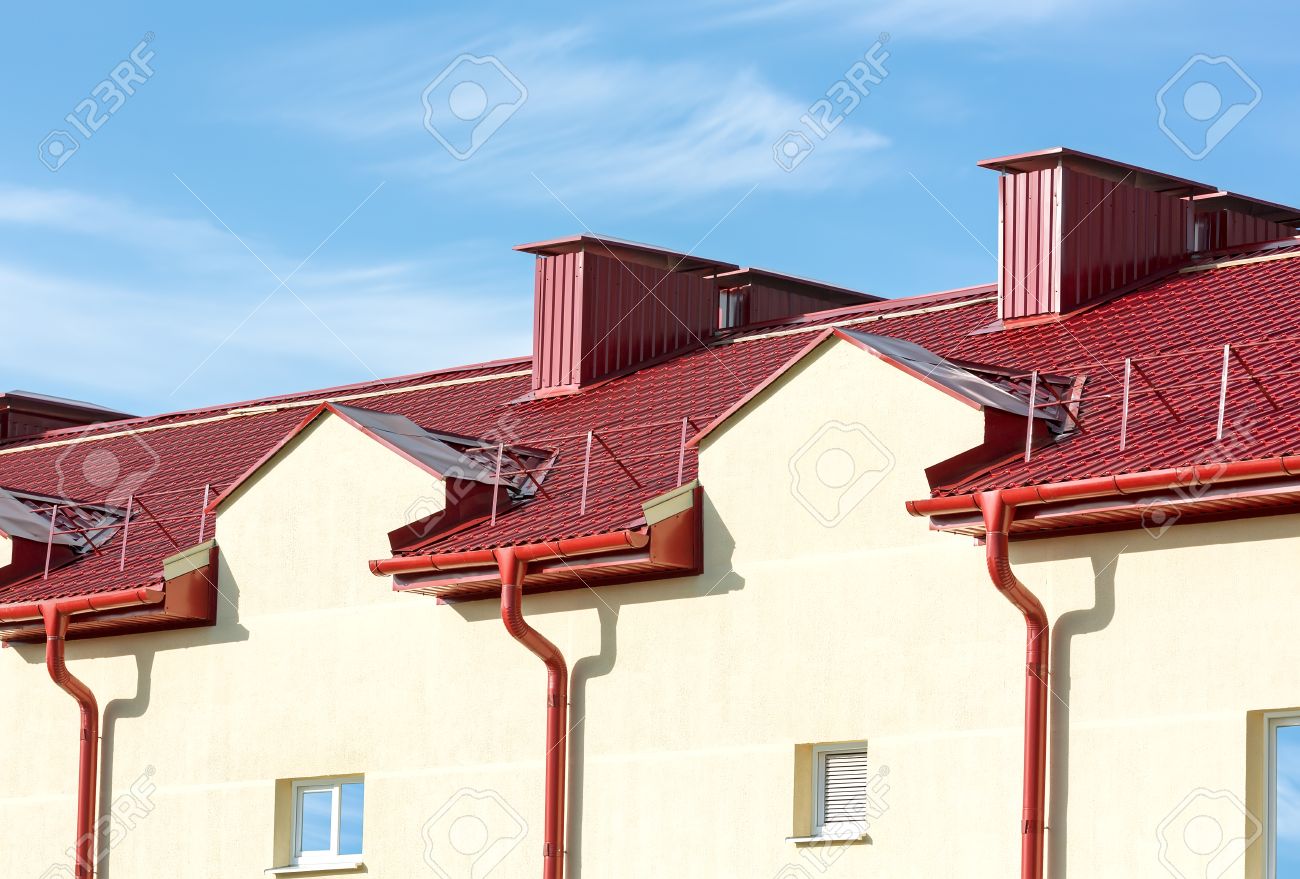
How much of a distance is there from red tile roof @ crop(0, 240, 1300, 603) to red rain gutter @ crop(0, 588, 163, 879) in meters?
0.30

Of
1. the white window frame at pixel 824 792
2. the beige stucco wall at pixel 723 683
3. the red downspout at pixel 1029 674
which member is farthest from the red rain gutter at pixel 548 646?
the red downspout at pixel 1029 674

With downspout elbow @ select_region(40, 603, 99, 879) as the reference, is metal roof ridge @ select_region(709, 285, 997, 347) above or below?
above

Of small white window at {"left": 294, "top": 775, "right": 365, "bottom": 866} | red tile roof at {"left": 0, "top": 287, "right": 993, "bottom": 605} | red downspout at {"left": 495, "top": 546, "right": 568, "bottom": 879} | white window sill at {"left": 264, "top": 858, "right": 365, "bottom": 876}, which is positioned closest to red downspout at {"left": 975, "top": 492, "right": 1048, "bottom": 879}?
red tile roof at {"left": 0, "top": 287, "right": 993, "bottom": 605}

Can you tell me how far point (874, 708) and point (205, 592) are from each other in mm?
7465

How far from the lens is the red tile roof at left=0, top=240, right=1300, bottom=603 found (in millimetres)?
16594

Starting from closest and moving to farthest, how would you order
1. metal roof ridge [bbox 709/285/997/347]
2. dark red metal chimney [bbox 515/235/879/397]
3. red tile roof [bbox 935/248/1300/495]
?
red tile roof [bbox 935/248/1300/495] < metal roof ridge [bbox 709/285/997/347] < dark red metal chimney [bbox 515/235/879/397]

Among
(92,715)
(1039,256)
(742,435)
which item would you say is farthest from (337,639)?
(1039,256)

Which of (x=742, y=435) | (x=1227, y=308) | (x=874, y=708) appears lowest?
(x=874, y=708)

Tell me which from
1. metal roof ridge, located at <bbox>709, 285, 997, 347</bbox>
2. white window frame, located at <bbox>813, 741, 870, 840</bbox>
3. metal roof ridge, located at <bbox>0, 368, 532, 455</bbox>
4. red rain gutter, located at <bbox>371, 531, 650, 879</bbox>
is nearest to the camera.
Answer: white window frame, located at <bbox>813, 741, 870, 840</bbox>

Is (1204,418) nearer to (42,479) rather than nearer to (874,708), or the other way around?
(874,708)

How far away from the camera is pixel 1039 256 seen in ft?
72.2

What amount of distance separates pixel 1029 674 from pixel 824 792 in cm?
230

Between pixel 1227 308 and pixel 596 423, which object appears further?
pixel 596 423

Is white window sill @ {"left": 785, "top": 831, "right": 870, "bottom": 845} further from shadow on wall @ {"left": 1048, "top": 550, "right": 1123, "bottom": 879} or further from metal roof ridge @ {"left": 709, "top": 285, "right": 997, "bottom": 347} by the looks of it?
metal roof ridge @ {"left": 709, "top": 285, "right": 997, "bottom": 347}
